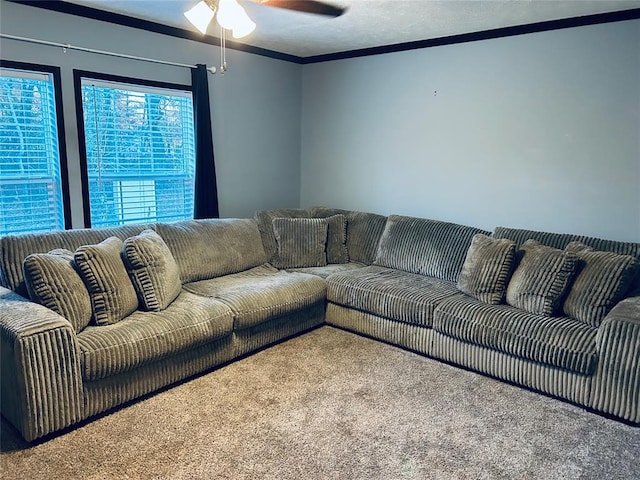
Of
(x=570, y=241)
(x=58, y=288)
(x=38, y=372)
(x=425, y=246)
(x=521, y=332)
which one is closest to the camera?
(x=38, y=372)

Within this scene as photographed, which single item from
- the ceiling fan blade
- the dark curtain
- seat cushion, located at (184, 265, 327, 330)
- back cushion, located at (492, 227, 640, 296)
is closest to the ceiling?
the ceiling fan blade

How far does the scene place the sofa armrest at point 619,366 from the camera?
98.0 inches

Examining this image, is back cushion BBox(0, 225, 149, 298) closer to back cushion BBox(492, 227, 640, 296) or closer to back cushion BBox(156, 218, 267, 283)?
back cushion BBox(156, 218, 267, 283)

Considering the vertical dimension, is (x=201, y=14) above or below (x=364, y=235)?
above

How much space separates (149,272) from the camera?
2.96m

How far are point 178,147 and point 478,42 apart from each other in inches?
105

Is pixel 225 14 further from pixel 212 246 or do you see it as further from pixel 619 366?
pixel 619 366

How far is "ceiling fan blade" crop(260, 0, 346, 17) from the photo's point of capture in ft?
8.71

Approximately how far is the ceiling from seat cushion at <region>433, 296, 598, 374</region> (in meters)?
1.95

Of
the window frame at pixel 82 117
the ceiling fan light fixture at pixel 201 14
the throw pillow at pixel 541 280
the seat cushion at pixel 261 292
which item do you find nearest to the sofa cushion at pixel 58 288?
the seat cushion at pixel 261 292

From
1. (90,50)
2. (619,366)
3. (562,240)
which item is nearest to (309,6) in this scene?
(90,50)

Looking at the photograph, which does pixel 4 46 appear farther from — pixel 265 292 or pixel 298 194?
pixel 298 194

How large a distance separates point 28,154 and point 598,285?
380 centimetres

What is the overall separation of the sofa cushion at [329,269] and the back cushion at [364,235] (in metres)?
0.09
